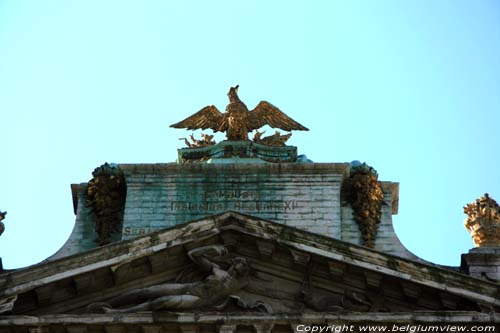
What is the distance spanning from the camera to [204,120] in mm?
39562

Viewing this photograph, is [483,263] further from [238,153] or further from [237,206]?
[238,153]

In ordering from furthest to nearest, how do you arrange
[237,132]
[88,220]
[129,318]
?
[237,132] < [88,220] < [129,318]

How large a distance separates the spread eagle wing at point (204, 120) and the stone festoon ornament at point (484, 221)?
24.8 ft

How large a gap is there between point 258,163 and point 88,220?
413cm

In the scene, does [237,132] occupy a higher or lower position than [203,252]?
higher

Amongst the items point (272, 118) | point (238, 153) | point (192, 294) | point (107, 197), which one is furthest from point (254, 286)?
point (272, 118)

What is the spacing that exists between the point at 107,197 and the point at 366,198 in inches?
232

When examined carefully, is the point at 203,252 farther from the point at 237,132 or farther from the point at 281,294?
the point at 237,132

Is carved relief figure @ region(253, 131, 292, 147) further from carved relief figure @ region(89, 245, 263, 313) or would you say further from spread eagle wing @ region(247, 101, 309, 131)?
carved relief figure @ region(89, 245, 263, 313)

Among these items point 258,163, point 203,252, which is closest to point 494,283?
point 203,252

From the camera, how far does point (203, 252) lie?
31.6 m

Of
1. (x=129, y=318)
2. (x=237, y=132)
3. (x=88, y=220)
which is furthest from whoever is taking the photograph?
(x=237, y=132)

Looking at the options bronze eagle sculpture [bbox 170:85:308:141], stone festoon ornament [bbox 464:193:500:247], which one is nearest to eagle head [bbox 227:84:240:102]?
bronze eagle sculpture [bbox 170:85:308:141]

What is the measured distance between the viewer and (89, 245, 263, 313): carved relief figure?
3053cm
